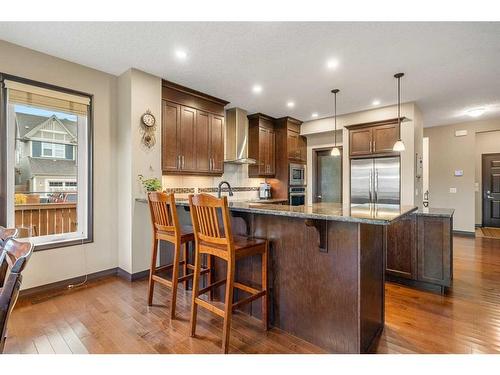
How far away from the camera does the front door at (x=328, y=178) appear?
→ 6.16m

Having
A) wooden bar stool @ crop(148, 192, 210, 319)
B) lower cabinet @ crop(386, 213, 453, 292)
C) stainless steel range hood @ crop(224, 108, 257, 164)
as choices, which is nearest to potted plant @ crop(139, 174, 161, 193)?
wooden bar stool @ crop(148, 192, 210, 319)

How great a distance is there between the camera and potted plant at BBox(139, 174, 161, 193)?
11.0 feet

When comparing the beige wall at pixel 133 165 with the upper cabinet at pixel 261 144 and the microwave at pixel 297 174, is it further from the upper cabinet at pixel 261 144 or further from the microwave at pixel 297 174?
the microwave at pixel 297 174

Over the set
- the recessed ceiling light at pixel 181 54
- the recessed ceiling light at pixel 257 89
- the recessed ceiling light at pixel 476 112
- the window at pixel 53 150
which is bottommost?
the window at pixel 53 150

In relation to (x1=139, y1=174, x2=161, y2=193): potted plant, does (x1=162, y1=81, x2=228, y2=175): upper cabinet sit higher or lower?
higher

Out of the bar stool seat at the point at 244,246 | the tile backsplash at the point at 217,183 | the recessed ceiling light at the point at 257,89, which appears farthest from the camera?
the tile backsplash at the point at 217,183

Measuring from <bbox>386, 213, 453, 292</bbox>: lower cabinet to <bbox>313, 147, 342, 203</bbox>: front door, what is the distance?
115 inches

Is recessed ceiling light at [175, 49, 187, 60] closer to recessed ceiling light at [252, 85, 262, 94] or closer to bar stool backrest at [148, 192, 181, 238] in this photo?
recessed ceiling light at [252, 85, 262, 94]

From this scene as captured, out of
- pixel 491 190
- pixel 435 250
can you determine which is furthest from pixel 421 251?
pixel 491 190

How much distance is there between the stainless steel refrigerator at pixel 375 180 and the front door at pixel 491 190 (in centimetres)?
411

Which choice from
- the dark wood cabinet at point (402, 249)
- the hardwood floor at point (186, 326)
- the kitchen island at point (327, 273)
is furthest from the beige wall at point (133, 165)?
the dark wood cabinet at point (402, 249)

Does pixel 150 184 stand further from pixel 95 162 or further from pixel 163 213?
pixel 163 213

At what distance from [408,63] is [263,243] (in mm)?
2847
